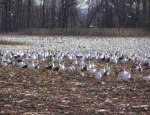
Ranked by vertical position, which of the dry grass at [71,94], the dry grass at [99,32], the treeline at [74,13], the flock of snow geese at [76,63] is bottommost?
the dry grass at [71,94]

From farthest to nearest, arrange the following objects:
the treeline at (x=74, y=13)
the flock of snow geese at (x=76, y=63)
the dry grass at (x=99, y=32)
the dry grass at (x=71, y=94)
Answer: the treeline at (x=74, y=13) → the dry grass at (x=99, y=32) → the flock of snow geese at (x=76, y=63) → the dry grass at (x=71, y=94)

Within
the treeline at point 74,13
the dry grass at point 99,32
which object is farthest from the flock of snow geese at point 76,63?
the treeline at point 74,13

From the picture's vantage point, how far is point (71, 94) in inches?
379

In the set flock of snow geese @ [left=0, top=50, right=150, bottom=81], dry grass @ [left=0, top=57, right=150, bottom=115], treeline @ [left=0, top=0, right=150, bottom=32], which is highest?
treeline @ [left=0, top=0, right=150, bottom=32]

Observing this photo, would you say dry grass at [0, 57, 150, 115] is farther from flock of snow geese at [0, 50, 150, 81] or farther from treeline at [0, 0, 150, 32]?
treeline at [0, 0, 150, 32]

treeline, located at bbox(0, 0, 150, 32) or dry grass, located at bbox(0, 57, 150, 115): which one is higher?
treeline, located at bbox(0, 0, 150, 32)

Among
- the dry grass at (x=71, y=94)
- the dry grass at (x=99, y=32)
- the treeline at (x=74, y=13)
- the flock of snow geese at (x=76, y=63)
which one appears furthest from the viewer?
the treeline at (x=74, y=13)

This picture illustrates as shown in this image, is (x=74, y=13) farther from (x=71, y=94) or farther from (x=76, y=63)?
(x=71, y=94)

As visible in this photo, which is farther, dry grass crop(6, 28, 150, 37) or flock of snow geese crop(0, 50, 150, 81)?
dry grass crop(6, 28, 150, 37)

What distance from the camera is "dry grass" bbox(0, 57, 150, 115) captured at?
26.2 ft

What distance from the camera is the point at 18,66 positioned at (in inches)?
618

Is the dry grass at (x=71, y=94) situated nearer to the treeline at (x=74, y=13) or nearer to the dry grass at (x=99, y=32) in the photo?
the dry grass at (x=99, y=32)

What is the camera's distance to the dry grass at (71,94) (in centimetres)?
798

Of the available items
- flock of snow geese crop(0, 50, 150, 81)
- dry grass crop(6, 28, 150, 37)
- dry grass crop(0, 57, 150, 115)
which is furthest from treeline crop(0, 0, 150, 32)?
dry grass crop(0, 57, 150, 115)
